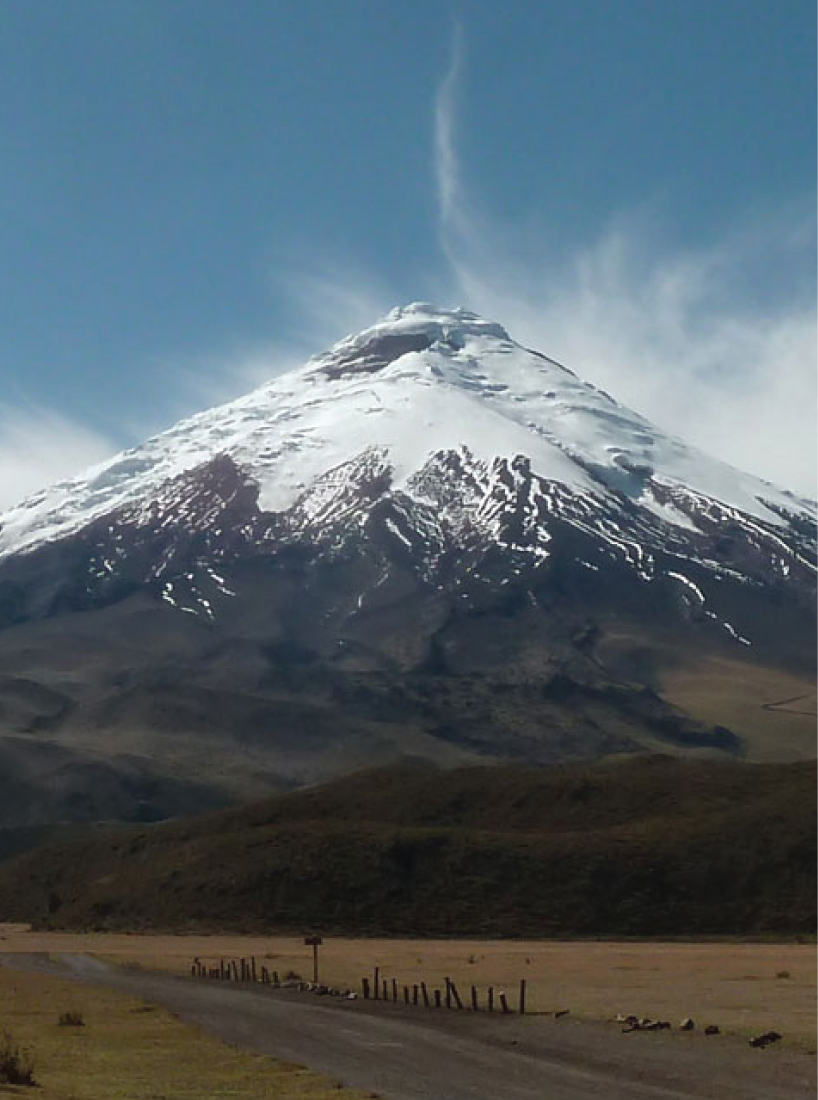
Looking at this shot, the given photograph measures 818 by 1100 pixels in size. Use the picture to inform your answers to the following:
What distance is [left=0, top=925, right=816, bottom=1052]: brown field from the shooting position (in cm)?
4447

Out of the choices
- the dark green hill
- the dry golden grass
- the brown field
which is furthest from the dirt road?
the dark green hill

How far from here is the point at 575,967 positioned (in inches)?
2719

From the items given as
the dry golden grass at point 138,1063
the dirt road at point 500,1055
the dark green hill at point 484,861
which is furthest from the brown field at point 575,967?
the dry golden grass at point 138,1063

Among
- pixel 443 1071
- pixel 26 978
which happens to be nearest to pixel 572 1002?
pixel 443 1071

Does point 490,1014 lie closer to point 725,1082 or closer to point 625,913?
point 725,1082

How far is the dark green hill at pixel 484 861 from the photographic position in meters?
109

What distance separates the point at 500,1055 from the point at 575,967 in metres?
38.1

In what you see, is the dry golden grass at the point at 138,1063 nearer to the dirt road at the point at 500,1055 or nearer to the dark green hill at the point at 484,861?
the dirt road at the point at 500,1055

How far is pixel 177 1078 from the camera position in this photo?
26.4 metres

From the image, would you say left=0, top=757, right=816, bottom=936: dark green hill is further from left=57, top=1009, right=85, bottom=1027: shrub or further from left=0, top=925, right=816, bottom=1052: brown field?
left=57, top=1009, right=85, bottom=1027: shrub

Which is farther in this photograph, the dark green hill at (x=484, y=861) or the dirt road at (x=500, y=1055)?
the dark green hill at (x=484, y=861)

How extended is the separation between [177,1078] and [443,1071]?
19.0 feet

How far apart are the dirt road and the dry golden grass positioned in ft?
3.97

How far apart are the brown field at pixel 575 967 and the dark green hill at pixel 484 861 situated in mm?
7837
